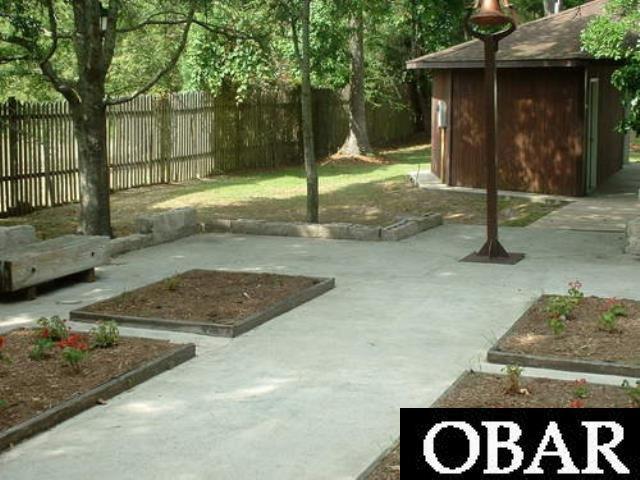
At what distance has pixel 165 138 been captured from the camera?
2278cm

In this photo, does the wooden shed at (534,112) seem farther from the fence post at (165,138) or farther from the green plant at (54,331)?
the green plant at (54,331)

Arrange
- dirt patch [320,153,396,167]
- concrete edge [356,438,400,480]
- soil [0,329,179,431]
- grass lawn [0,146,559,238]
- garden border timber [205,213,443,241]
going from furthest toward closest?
dirt patch [320,153,396,167] < grass lawn [0,146,559,238] < garden border timber [205,213,443,241] < soil [0,329,179,431] < concrete edge [356,438,400,480]

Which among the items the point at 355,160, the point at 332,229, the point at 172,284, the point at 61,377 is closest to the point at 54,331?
the point at 61,377

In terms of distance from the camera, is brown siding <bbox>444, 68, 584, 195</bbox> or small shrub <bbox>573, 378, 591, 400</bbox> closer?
small shrub <bbox>573, 378, 591, 400</bbox>

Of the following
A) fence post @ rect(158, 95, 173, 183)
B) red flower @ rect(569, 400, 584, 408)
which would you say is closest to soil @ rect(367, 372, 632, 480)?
red flower @ rect(569, 400, 584, 408)

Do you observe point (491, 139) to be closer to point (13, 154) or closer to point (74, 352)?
point (74, 352)

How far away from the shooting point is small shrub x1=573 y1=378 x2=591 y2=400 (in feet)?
20.8

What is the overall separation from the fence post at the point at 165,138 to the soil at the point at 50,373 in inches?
577

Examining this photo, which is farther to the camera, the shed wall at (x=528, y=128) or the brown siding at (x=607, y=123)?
the brown siding at (x=607, y=123)

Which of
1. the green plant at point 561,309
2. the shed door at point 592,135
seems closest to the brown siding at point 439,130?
the shed door at point 592,135

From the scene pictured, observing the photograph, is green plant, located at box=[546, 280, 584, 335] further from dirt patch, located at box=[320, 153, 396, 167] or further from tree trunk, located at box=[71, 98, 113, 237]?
dirt patch, located at box=[320, 153, 396, 167]

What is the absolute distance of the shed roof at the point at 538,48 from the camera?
18.5 meters

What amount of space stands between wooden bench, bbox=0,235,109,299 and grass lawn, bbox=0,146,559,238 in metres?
3.95

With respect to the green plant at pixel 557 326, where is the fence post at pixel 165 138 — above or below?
above
